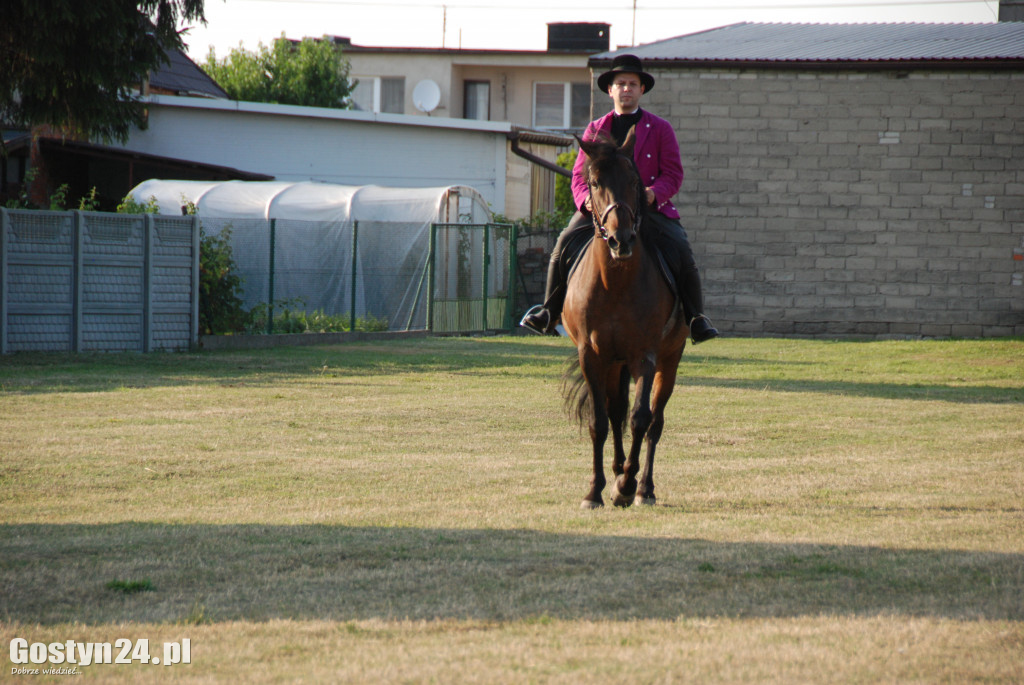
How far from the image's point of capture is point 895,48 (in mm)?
26016

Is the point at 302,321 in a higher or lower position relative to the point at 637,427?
lower

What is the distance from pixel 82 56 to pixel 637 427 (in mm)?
11928

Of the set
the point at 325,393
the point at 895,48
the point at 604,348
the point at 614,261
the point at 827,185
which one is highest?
the point at 895,48

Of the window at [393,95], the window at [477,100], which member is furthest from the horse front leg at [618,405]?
the window at [393,95]

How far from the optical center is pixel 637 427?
7160 millimetres

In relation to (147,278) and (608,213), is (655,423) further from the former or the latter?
(147,278)

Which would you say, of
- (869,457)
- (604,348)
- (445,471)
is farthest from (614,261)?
(869,457)

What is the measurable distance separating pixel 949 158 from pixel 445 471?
1928cm

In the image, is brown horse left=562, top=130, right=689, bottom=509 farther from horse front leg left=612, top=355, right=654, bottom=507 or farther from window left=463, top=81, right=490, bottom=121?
window left=463, top=81, right=490, bottom=121

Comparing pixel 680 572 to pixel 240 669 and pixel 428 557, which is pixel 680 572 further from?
pixel 240 669

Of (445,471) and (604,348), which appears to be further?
(445,471)

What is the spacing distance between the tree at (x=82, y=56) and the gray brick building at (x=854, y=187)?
11.6 m

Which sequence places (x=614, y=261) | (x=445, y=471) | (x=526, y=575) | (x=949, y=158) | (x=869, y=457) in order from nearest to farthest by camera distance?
1. (x=526, y=575)
2. (x=614, y=261)
3. (x=445, y=471)
4. (x=869, y=457)
5. (x=949, y=158)

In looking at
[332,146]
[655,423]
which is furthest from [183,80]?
[655,423]
